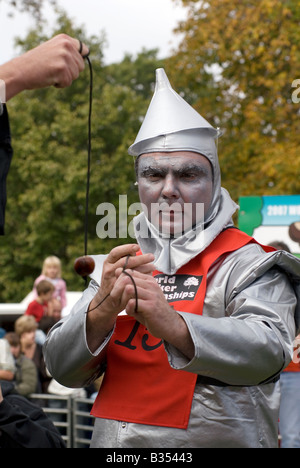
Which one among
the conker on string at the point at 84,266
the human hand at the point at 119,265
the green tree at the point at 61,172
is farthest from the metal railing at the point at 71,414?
the green tree at the point at 61,172

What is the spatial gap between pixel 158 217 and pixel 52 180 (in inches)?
656

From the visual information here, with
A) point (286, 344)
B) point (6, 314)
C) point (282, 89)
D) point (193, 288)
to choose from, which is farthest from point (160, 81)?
point (282, 89)

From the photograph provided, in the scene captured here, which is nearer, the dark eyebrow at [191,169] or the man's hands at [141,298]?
the man's hands at [141,298]

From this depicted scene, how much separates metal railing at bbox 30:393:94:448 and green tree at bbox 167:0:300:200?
5802mm

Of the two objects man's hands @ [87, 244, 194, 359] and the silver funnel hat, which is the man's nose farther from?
man's hands @ [87, 244, 194, 359]

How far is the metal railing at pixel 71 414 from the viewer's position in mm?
6156

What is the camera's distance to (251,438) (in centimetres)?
194

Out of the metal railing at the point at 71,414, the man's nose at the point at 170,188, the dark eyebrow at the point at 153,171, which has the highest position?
the dark eyebrow at the point at 153,171

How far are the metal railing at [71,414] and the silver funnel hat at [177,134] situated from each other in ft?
14.0

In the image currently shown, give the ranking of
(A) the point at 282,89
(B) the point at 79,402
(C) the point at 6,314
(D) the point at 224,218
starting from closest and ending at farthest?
(D) the point at 224,218
(B) the point at 79,402
(C) the point at 6,314
(A) the point at 282,89

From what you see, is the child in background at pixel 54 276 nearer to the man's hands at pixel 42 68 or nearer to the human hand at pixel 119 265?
the man's hands at pixel 42 68

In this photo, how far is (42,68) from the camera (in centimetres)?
204

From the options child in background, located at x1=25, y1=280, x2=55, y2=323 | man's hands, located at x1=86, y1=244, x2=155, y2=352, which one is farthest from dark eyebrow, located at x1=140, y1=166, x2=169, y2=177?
child in background, located at x1=25, y1=280, x2=55, y2=323
